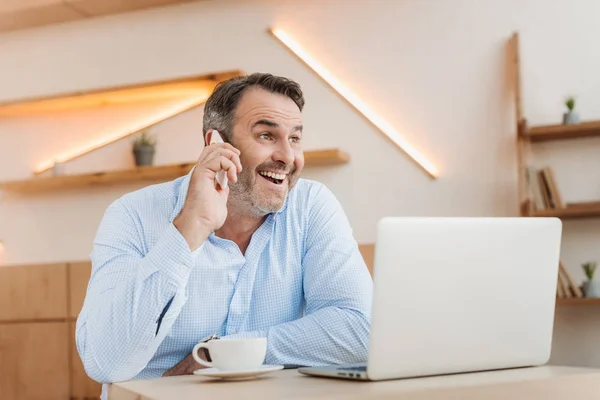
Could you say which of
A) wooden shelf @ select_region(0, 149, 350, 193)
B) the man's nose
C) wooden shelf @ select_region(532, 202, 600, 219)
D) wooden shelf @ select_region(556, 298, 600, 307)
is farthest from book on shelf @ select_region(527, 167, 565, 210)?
the man's nose

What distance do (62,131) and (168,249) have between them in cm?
327

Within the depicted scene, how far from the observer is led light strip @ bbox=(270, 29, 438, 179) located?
376cm

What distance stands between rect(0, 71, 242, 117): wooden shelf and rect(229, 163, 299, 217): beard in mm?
2156

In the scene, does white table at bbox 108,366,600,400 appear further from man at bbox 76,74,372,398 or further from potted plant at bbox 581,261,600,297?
potted plant at bbox 581,261,600,297

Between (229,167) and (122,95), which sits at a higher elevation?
(122,95)

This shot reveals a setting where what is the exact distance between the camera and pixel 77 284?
3.95 metres

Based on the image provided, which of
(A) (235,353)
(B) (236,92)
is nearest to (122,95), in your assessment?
(B) (236,92)

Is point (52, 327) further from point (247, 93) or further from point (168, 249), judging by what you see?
point (168, 249)

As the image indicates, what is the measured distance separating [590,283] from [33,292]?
276 centimetres

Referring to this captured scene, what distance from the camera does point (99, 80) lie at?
4398 millimetres

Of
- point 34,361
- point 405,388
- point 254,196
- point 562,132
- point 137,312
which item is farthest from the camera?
point 34,361

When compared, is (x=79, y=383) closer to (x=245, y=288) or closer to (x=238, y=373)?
(x=245, y=288)

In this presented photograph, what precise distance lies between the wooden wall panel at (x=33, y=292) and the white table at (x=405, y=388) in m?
2.92

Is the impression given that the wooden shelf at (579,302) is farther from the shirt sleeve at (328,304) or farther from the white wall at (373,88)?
the shirt sleeve at (328,304)
